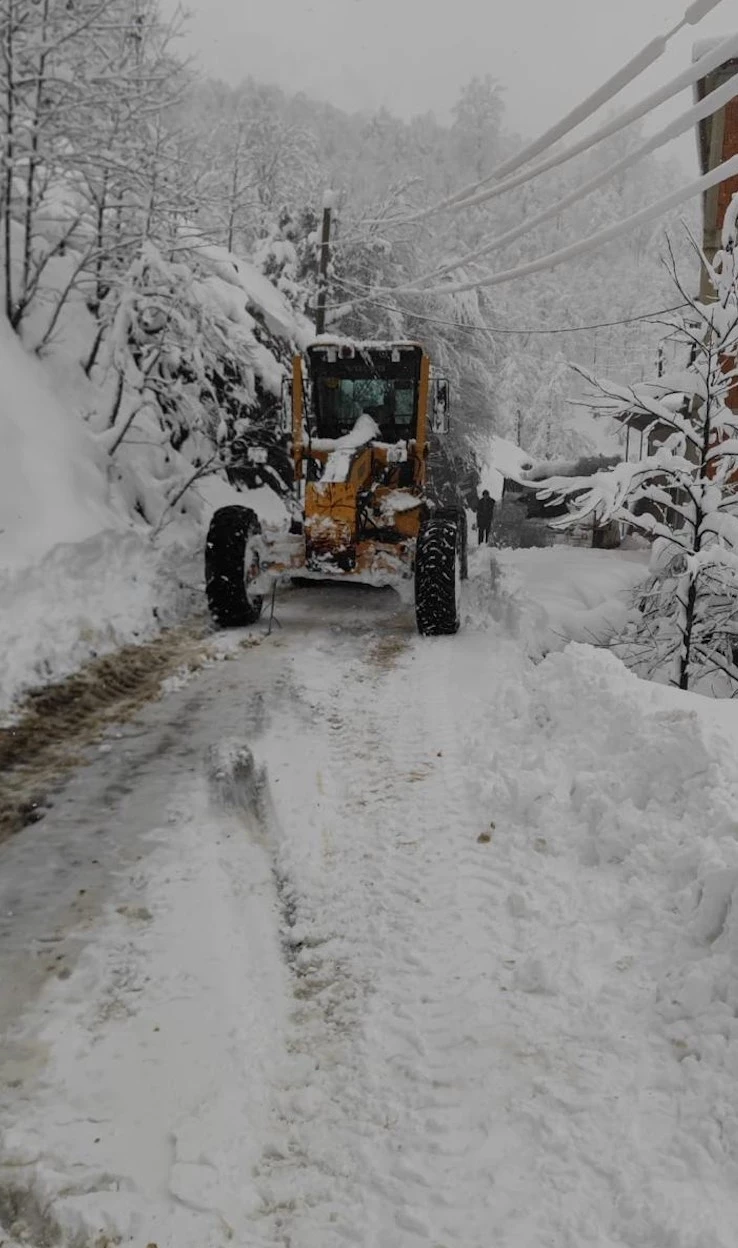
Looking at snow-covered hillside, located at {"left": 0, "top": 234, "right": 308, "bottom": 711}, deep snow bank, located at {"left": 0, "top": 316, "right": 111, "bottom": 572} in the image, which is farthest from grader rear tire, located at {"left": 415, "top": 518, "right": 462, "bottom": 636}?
deep snow bank, located at {"left": 0, "top": 316, "right": 111, "bottom": 572}

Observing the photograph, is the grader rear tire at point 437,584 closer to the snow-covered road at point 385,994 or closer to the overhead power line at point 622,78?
the snow-covered road at point 385,994

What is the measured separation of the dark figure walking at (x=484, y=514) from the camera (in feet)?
81.0

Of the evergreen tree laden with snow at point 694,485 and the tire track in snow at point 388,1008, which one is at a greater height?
the evergreen tree laden with snow at point 694,485

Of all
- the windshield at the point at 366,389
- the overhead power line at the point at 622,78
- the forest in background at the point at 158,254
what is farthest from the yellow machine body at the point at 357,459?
the overhead power line at the point at 622,78

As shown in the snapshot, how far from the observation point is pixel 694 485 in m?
6.94

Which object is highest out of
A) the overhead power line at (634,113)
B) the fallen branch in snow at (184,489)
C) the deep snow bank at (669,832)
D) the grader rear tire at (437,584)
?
the overhead power line at (634,113)

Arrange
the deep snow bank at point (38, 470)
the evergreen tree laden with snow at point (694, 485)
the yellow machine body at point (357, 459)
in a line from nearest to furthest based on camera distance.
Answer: the evergreen tree laden with snow at point (694, 485), the deep snow bank at point (38, 470), the yellow machine body at point (357, 459)

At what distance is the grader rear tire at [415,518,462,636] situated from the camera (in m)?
7.94

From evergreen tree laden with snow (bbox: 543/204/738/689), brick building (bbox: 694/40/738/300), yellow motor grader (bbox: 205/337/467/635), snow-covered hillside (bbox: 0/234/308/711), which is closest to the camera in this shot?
evergreen tree laden with snow (bbox: 543/204/738/689)

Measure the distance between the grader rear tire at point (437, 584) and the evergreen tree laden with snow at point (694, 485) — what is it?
1332 mm

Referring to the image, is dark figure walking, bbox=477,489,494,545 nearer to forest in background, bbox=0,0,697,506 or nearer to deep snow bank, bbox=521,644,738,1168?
forest in background, bbox=0,0,697,506

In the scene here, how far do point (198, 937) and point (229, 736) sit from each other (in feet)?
7.43

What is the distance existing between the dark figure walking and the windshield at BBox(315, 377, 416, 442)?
48.4 feet

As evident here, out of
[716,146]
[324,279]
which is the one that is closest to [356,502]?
[716,146]
